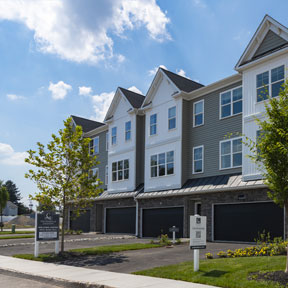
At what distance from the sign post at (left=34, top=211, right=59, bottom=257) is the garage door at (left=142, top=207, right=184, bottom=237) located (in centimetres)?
966

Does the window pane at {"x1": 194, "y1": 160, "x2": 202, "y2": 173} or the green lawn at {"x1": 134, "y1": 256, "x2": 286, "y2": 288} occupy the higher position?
the window pane at {"x1": 194, "y1": 160, "x2": 202, "y2": 173}

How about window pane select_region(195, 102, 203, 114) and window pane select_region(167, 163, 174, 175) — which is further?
window pane select_region(167, 163, 174, 175)

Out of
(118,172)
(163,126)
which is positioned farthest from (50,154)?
(118,172)

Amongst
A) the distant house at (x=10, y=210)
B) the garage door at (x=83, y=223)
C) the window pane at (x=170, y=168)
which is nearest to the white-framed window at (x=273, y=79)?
the window pane at (x=170, y=168)

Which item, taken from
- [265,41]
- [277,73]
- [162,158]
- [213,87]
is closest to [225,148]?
[213,87]

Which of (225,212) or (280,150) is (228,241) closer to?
(225,212)

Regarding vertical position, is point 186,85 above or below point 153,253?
above

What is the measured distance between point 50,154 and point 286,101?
35.2 ft

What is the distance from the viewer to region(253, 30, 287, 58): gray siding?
20.2 meters

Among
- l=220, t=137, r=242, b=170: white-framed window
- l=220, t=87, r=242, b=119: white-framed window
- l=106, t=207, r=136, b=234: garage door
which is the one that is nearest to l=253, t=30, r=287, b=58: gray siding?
l=220, t=87, r=242, b=119: white-framed window

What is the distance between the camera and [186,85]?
88.9 ft

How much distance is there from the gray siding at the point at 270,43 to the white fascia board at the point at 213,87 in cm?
189

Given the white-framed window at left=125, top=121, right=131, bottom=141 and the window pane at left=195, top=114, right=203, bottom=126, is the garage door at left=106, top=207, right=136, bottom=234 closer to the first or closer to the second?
the white-framed window at left=125, top=121, right=131, bottom=141

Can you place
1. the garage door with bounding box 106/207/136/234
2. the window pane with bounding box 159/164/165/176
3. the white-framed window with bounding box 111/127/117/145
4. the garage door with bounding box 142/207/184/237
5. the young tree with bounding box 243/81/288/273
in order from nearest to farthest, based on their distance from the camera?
the young tree with bounding box 243/81/288/273, the garage door with bounding box 142/207/184/237, the window pane with bounding box 159/164/165/176, the garage door with bounding box 106/207/136/234, the white-framed window with bounding box 111/127/117/145
